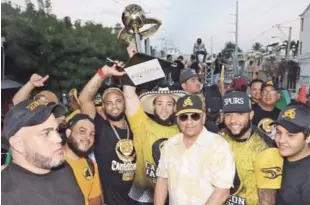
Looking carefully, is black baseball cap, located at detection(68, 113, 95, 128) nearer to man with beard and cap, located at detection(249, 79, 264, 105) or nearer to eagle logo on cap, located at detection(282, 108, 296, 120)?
Result: eagle logo on cap, located at detection(282, 108, 296, 120)

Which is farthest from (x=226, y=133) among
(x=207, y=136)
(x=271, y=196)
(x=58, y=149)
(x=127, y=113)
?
(x=58, y=149)

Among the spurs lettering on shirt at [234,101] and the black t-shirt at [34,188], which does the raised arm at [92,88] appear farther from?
the black t-shirt at [34,188]

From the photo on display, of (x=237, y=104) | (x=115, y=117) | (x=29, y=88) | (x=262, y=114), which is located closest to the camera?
(x=237, y=104)

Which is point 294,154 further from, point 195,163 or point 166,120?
point 166,120

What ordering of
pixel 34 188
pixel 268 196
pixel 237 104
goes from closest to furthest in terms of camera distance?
pixel 34 188
pixel 268 196
pixel 237 104

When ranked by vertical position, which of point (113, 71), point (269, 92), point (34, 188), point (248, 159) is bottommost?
point (248, 159)

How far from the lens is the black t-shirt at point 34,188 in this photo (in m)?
2.30

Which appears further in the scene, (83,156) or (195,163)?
(83,156)

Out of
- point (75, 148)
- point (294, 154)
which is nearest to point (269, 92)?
point (294, 154)

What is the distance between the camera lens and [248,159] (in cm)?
327

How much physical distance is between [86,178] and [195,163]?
89 centimetres

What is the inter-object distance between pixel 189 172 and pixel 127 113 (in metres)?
1.21

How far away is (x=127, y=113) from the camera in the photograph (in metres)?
4.16

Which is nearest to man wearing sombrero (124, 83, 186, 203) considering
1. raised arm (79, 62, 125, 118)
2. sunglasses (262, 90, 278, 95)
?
raised arm (79, 62, 125, 118)
